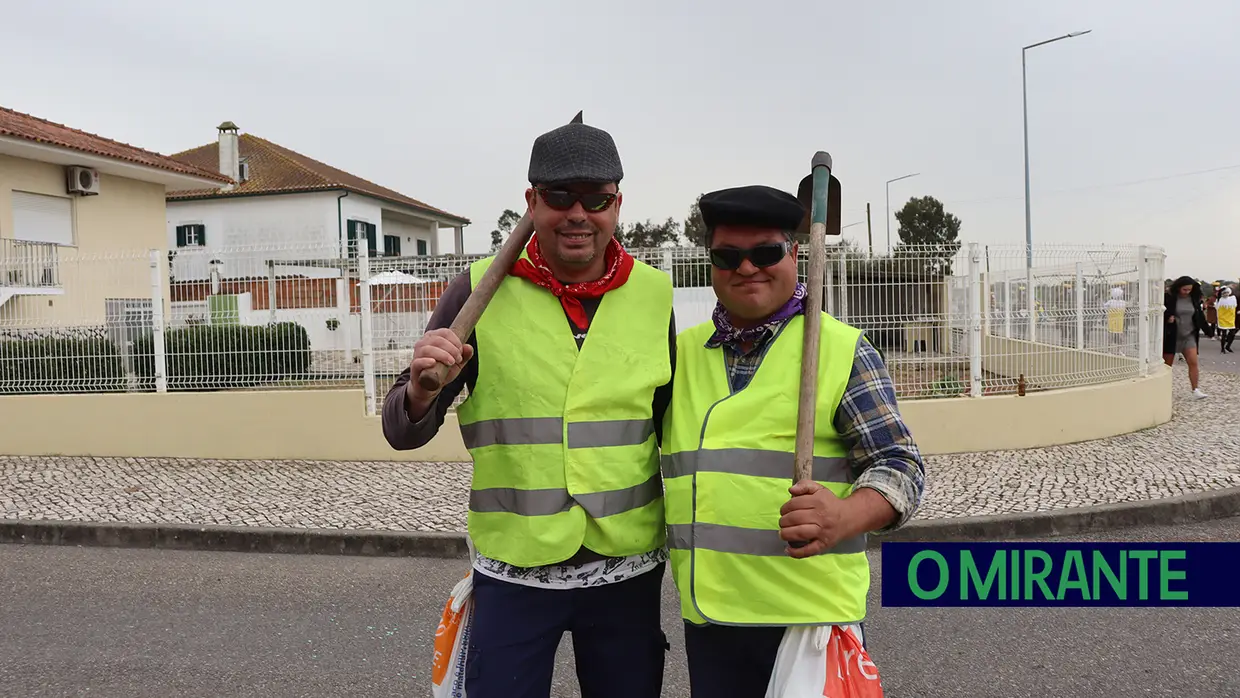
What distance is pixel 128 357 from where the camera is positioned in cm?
823

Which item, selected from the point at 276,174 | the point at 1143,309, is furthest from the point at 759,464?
the point at 276,174

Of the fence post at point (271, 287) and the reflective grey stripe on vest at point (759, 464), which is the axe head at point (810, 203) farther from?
the fence post at point (271, 287)

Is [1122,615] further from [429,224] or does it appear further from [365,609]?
[429,224]

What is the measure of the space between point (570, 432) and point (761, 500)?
44 cm

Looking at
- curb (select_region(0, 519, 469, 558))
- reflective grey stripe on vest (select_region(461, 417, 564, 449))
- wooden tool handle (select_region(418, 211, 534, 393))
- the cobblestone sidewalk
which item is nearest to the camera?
wooden tool handle (select_region(418, 211, 534, 393))

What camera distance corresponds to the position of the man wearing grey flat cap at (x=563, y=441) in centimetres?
187

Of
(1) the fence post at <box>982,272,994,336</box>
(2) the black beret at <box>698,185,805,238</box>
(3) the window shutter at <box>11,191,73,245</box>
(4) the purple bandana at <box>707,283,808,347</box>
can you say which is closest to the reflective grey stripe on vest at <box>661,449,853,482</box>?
(4) the purple bandana at <box>707,283,808,347</box>

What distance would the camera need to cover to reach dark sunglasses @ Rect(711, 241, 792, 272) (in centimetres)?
182

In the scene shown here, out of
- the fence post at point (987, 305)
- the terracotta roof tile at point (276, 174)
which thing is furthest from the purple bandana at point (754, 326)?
the terracotta roof tile at point (276, 174)

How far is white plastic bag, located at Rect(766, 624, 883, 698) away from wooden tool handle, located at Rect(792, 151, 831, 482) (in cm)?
32

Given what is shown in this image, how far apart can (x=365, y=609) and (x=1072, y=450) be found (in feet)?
21.1

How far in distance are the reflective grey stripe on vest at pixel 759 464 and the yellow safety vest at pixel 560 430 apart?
0.18 meters

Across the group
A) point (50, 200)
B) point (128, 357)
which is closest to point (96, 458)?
point (128, 357)

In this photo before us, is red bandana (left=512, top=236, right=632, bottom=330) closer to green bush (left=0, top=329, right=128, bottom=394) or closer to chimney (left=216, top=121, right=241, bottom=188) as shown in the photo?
green bush (left=0, top=329, right=128, bottom=394)
